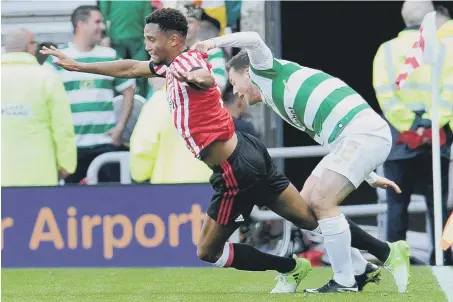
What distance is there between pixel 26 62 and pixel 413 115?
3799 mm

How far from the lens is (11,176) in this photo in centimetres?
1263

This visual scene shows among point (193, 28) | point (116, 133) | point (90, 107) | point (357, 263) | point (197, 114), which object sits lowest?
point (357, 263)

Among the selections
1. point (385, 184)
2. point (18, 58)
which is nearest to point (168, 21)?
point (385, 184)

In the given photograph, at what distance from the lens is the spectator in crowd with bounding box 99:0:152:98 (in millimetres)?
12438

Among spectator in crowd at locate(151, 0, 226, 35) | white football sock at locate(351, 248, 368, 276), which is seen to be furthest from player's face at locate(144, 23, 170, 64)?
spectator in crowd at locate(151, 0, 226, 35)

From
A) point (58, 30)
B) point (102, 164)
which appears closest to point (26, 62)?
point (58, 30)

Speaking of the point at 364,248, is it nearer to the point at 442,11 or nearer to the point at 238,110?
the point at 238,110

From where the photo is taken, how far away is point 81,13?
12.5 metres

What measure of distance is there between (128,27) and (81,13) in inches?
19.3

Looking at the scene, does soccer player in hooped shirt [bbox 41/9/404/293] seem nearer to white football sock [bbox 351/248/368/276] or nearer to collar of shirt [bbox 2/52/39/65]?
white football sock [bbox 351/248/368/276]

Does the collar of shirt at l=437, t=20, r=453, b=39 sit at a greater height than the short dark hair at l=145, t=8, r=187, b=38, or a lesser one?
lesser

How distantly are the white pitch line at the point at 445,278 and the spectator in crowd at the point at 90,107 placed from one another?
3410 millimetres

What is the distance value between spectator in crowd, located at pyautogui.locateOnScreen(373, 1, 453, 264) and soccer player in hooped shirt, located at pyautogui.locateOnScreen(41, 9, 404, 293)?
3240 millimetres

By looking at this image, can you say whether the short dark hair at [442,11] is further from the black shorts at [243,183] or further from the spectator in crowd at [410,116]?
the black shorts at [243,183]
